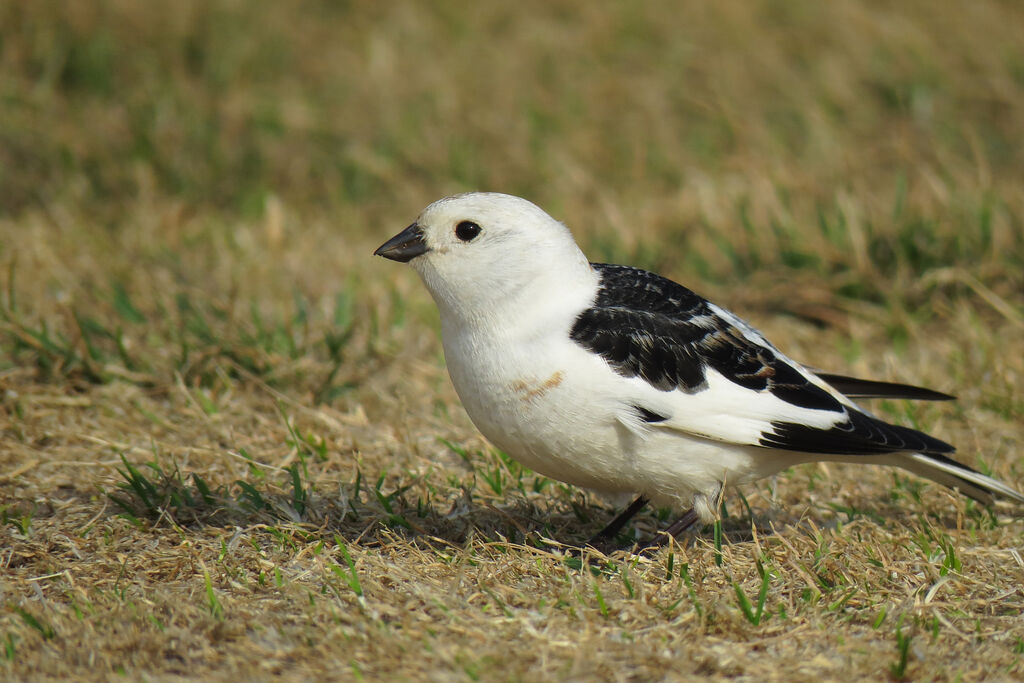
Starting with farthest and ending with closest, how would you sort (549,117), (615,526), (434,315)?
1. (549,117)
2. (434,315)
3. (615,526)

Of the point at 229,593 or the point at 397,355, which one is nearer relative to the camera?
the point at 229,593

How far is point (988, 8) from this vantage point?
802cm

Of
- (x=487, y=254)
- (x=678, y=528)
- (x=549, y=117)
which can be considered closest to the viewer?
(x=487, y=254)

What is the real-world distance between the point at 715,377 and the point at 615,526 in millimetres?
599

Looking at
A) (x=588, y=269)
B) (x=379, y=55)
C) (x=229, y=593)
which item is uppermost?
(x=379, y=55)

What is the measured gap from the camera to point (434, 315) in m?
5.55

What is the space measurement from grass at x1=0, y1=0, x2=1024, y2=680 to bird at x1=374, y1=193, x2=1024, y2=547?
247 mm

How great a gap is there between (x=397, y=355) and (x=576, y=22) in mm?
4080

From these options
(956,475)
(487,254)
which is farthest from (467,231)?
(956,475)

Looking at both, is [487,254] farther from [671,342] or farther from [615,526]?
[615,526]

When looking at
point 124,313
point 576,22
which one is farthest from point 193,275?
point 576,22

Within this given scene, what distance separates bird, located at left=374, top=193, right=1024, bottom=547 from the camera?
10.4ft

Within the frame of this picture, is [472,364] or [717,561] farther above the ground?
[472,364]

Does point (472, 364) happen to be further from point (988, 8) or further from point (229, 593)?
point (988, 8)
